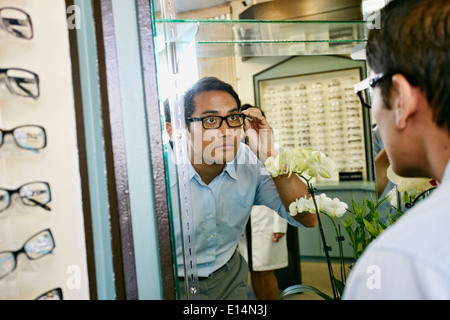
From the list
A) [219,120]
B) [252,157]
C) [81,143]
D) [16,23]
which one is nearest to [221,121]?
[219,120]

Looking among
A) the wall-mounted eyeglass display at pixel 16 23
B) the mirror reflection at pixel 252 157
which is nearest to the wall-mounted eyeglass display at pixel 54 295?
the mirror reflection at pixel 252 157

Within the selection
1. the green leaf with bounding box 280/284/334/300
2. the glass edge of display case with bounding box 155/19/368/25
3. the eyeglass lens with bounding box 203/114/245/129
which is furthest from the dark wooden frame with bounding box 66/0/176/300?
the green leaf with bounding box 280/284/334/300

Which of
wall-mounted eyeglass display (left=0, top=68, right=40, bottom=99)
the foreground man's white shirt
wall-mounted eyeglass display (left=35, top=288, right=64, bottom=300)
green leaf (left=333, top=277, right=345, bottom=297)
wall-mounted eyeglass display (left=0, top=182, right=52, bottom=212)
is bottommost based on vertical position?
green leaf (left=333, top=277, right=345, bottom=297)

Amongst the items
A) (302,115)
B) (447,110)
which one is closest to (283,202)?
(302,115)

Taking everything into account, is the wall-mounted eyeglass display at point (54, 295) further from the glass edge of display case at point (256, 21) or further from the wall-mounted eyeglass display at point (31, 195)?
the glass edge of display case at point (256, 21)

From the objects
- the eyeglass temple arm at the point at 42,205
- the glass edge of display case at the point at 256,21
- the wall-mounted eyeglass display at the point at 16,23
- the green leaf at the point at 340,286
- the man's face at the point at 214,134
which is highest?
the glass edge of display case at the point at 256,21

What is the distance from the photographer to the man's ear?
652 mm

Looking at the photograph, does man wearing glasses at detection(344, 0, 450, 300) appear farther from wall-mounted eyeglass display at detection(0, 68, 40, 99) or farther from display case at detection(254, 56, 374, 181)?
wall-mounted eyeglass display at detection(0, 68, 40, 99)

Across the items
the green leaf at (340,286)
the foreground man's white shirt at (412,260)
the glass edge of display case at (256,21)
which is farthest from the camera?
the green leaf at (340,286)

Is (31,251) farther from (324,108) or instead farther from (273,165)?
(324,108)

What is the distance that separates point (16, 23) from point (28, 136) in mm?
190

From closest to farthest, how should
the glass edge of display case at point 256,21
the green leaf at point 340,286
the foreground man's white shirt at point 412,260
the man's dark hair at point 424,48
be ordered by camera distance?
1. the foreground man's white shirt at point 412,260
2. the man's dark hair at point 424,48
3. the glass edge of display case at point 256,21
4. the green leaf at point 340,286

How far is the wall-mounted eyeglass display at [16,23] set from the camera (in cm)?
62

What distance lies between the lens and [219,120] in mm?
943
